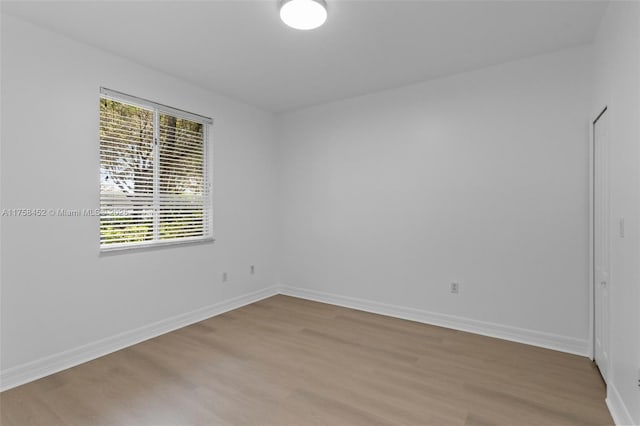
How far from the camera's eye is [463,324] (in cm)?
357

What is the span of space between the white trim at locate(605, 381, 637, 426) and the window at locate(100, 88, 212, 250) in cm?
387

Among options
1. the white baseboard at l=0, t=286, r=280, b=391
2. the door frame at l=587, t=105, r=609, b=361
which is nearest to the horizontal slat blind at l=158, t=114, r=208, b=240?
the white baseboard at l=0, t=286, r=280, b=391

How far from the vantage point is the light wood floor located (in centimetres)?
209

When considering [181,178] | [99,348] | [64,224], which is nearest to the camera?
[64,224]

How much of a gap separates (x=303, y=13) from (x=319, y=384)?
273 centimetres

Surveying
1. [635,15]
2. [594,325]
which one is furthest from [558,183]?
[635,15]

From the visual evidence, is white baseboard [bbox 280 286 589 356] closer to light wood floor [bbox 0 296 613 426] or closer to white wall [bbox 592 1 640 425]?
Answer: light wood floor [bbox 0 296 613 426]

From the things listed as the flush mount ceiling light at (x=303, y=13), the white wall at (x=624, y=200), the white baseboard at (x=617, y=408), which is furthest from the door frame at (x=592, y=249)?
the flush mount ceiling light at (x=303, y=13)

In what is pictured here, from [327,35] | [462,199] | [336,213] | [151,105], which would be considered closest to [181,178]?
[151,105]

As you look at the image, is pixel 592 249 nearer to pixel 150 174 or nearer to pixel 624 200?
pixel 624 200

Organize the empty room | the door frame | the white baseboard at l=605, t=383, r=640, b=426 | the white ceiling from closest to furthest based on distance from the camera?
the white baseboard at l=605, t=383, r=640, b=426
the empty room
the white ceiling
the door frame

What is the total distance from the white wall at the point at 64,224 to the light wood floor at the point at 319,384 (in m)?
0.36

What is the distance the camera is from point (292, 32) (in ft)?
9.02

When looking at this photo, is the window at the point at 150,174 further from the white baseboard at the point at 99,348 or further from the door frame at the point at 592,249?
the door frame at the point at 592,249
